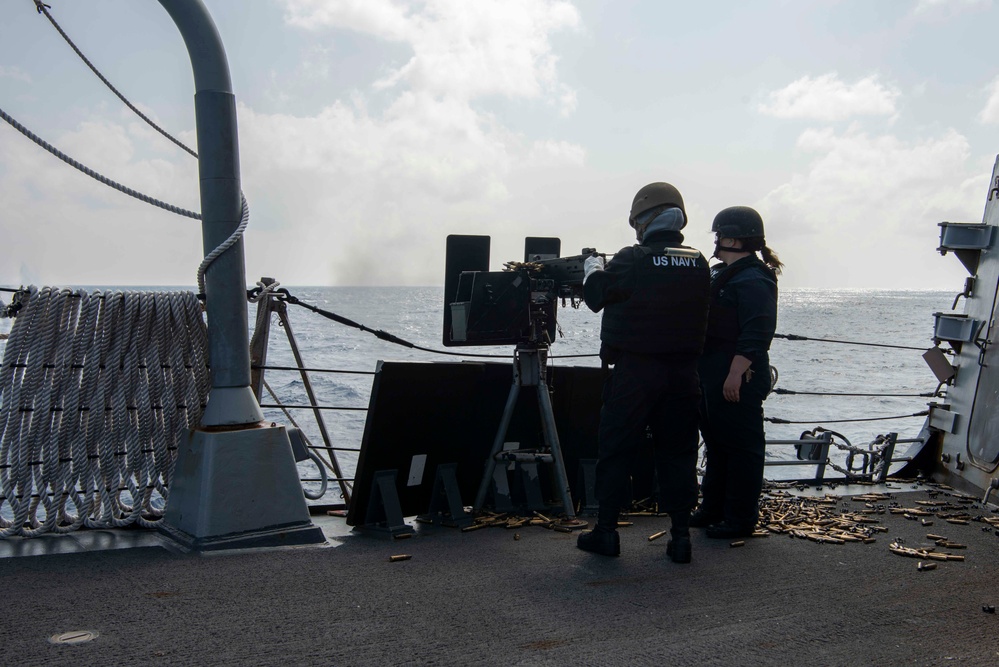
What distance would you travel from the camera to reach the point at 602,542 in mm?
4457

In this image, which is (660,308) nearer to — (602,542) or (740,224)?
(740,224)

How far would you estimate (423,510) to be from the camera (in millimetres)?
5215

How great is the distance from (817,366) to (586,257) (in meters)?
31.2

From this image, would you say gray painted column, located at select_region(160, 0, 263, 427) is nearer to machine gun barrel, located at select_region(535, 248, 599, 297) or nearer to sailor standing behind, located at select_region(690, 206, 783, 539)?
machine gun barrel, located at select_region(535, 248, 599, 297)

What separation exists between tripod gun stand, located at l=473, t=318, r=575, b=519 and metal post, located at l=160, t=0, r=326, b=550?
1233 mm

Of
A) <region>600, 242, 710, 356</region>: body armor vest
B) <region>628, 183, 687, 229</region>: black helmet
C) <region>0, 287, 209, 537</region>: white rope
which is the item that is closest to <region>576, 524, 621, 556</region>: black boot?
<region>600, 242, 710, 356</region>: body armor vest

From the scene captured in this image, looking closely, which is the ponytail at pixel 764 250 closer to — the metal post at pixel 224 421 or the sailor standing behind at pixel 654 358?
the sailor standing behind at pixel 654 358

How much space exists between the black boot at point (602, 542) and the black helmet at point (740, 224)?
193cm

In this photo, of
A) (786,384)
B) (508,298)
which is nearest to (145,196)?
(508,298)

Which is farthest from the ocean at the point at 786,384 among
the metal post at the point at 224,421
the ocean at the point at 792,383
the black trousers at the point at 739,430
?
the metal post at the point at 224,421

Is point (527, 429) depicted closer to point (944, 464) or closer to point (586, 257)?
point (586, 257)

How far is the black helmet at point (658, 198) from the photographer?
465 cm

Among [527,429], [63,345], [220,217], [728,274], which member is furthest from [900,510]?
[63,345]

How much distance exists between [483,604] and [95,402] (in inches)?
89.4
